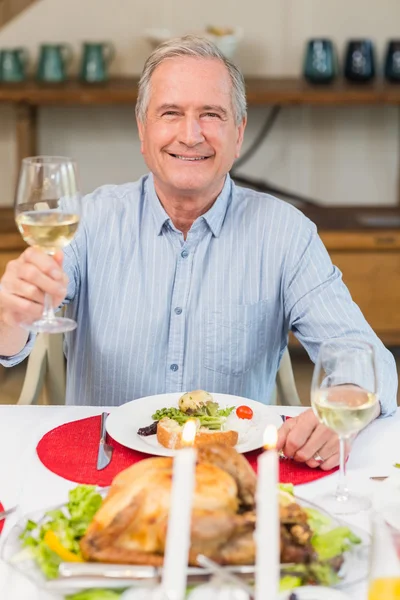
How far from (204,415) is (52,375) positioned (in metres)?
0.70

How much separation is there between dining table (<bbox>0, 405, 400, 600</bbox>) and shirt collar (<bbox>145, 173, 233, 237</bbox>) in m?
0.51

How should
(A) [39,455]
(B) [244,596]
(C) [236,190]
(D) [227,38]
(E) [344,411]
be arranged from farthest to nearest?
(D) [227,38], (C) [236,190], (A) [39,455], (E) [344,411], (B) [244,596]

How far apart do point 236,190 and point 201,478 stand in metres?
1.27

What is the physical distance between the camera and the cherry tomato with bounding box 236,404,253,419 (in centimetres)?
162

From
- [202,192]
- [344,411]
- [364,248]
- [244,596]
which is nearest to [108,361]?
[202,192]

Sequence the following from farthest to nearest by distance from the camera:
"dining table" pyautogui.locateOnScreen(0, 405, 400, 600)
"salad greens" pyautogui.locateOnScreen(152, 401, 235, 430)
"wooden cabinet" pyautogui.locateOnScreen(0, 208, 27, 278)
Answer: "wooden cabinet" pyautogui.locateOnScreen(0, 208, 27, 278) → "salad greens" pyautogui.locateOnScreen(152, 401, 235, 430) → "dining table" pyautogui.locateOnScreen(0, 405, 400, 600)

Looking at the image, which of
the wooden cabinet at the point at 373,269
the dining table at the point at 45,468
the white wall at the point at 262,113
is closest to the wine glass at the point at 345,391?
the dining table at the point at 45,468

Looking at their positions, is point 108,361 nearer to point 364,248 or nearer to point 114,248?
point 114,248

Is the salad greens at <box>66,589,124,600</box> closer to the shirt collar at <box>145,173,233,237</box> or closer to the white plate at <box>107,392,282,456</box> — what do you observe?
the white plate at <box>107,392,282,456</box>

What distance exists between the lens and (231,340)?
6.64ft

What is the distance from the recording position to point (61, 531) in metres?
1.06

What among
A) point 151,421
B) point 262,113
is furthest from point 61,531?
point 262,113

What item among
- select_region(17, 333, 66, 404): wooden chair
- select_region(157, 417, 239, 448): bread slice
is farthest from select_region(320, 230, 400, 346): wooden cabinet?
select_region(157, 417, 239, 448): bread slice

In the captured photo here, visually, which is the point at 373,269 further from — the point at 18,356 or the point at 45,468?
the point at 45,468
